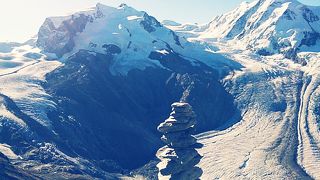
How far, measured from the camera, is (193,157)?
199125 millimetres

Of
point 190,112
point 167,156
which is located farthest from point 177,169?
A: point 190,112

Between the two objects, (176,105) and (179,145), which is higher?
(176,105)

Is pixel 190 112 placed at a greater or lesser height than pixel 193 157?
greater

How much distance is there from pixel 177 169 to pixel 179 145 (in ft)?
27.0

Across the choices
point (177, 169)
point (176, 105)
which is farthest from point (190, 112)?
point (177, 169)

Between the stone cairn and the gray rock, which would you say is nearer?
the stone cairn

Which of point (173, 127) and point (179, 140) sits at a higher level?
point (173, 127)

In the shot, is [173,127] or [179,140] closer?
[173,127]

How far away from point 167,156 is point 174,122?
1216 cm

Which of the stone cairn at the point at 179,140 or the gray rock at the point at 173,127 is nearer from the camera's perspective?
the stone cairn at the point at 179,140

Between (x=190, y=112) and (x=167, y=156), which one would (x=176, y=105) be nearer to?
(x=190, y=112)

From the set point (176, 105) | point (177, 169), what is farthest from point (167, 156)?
point (176, 105)

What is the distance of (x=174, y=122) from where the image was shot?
19812 centimetres

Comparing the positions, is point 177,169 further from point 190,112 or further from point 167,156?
point 190,112
